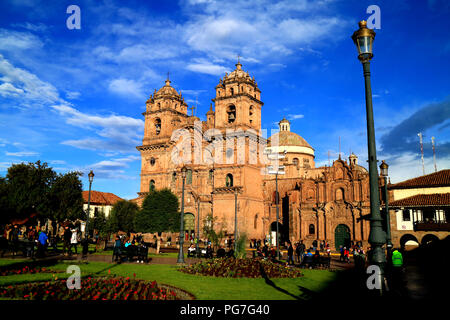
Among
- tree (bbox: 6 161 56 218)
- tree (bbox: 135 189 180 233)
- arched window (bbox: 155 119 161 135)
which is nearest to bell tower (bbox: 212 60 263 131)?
arched window (bbox: 155 119 161 135)

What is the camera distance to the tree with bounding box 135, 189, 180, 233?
1823 inches

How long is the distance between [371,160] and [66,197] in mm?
39045

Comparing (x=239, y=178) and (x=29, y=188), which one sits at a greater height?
(x=239, y=178)

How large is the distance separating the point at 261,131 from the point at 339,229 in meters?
17.7

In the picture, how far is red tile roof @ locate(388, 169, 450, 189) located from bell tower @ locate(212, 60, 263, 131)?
20.9 metres

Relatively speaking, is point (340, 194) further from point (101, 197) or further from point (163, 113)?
point (101, 197)

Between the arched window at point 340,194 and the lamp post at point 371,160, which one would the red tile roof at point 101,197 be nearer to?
the arched window at point 340,194

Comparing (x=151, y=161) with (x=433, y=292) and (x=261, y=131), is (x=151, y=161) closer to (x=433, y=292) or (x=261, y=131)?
(x=261, y=131)

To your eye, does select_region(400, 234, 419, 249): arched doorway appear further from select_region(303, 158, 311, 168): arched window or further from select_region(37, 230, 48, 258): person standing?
select_region(37, 230, 48, 258): person standing

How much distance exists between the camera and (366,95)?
799cm

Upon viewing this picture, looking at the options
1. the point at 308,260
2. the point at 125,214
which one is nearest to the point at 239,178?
the point at 125,214

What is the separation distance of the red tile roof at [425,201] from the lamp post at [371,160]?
35.0m

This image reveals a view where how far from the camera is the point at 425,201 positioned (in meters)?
38.0
